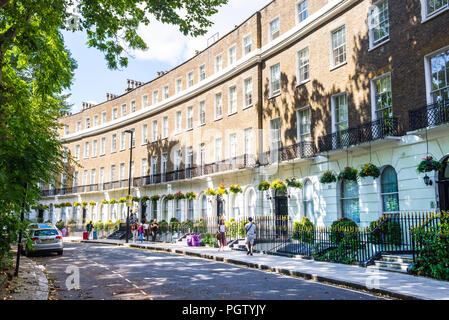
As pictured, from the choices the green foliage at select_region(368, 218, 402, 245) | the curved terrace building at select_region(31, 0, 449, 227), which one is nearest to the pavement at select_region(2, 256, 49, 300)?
the curved terrace building at select_region(31, 0, 449, 227)

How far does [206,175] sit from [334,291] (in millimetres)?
20996

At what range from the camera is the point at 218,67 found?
1270 inches

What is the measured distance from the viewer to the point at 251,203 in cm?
2741

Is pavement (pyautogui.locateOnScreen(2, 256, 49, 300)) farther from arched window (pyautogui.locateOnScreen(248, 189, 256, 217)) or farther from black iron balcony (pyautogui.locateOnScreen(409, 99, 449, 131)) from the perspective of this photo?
arched window (pyautogui.locateOnScreen(248, 189, 256, 217))

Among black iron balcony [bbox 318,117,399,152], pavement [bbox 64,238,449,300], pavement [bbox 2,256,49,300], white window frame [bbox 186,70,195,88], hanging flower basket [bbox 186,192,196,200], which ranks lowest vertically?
pavement [bbox 64,238,449,300]

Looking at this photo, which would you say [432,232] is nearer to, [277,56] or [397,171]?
[397,171]

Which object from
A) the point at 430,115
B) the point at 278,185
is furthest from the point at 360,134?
the point at 278,185

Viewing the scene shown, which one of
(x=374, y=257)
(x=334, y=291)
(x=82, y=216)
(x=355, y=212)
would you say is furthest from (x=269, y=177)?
(x=82, y=216)

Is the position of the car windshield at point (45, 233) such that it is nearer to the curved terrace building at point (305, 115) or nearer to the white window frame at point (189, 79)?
the curved terrace building at point (305, 115)

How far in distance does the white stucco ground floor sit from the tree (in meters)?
7.52

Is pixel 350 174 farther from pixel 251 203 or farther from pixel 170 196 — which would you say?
pixel 170 196

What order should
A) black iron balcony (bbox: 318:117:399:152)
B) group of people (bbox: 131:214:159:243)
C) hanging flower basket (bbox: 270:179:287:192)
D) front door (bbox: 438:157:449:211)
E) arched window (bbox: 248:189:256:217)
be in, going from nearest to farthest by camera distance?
front door (bbox: 438:157:449:211), black iron balcony (bbox: 318:117:399:152), hanging flower basket (bbox: 270:179:287:192), arched window (bbox: 248:189:256:217), group of people (bbox: 131:214:159:243)

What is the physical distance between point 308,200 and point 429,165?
27.2 ft

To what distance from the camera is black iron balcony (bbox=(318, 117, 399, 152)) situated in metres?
17.6
